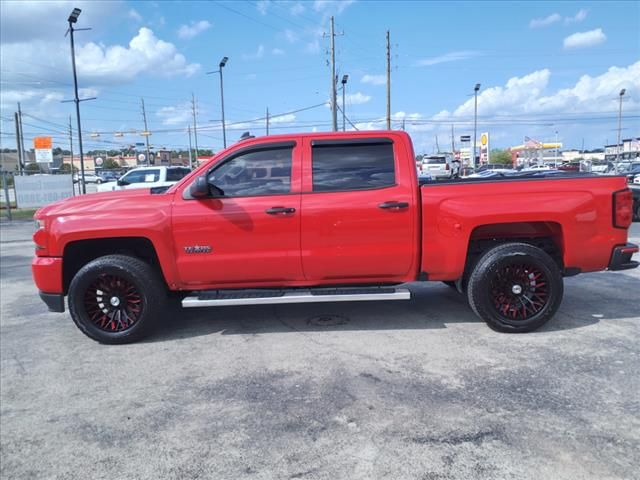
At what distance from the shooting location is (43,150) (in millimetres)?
33656

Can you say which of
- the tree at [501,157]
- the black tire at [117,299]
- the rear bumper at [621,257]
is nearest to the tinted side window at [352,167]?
the black tire at [117,299]

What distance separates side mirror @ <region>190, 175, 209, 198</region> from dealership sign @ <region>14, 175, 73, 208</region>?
18.7m

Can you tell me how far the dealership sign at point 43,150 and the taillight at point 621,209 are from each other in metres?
35.9

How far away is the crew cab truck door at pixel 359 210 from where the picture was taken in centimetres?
475

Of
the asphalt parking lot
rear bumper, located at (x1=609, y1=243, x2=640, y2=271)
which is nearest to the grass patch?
the asphalt parking lot

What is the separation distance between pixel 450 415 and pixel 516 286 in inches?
78.2

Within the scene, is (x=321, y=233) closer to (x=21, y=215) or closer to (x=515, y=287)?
(x=515, y=287)

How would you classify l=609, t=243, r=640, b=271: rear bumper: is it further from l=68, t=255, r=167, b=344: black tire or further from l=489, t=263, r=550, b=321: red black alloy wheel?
l=68, t=255, r=167, b=344: black tire

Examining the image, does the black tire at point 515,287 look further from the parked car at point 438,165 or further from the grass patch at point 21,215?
the parked car at point 438,165

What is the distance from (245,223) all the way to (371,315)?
71.1 inches

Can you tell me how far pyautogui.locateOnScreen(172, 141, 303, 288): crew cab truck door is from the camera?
4754 mm

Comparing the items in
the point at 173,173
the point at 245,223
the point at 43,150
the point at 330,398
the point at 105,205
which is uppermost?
the point at 43,150

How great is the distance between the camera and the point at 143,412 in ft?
11.7

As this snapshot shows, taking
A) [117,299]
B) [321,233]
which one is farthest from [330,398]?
[117,299]
